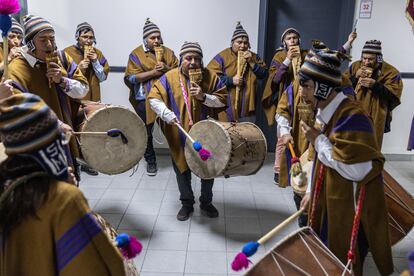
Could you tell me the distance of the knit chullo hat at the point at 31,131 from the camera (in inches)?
50.7

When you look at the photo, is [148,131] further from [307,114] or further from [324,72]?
[324,72]

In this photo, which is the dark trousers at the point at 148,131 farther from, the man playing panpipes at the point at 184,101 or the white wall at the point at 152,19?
the man playing panpipes at the point at 184,101

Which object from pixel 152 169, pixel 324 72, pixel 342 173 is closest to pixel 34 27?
pixel 324 72

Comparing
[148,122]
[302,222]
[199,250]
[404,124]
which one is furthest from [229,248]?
[404,124]

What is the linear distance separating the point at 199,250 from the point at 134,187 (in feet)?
4.72

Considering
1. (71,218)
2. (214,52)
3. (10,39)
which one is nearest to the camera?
(71,218)

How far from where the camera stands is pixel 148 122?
14.8 ft

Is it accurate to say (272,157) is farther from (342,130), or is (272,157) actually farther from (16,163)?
(16,163)

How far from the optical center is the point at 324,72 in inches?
84.5

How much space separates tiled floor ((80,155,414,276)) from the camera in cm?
297

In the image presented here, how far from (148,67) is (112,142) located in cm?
184

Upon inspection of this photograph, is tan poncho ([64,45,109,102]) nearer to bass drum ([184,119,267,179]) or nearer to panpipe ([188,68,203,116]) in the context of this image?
panpipe ([188,68,203,116])

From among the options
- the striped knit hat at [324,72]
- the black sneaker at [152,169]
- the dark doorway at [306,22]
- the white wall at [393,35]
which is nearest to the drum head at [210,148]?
the striped knit hat at [324,72]

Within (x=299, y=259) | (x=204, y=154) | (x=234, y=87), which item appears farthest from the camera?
(x=234, y=87)
